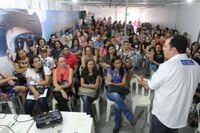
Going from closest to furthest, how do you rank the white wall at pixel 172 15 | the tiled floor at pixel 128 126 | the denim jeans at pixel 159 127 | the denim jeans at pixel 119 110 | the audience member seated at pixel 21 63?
the denim jeans at pixel 159 127 < the denim jeans at pixel 119 110 < the tiled floor at pixel 128 126 < the audience member seated at pixel 21 63 < the white wall at pixel 172 15

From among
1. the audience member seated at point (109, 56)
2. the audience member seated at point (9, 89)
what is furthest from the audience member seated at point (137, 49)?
the audience member seated at point (9, 89)

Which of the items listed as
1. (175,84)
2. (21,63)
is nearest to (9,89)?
(21,63)

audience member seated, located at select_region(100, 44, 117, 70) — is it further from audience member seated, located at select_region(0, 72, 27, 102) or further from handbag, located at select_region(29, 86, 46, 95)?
audience member seated, located at select_region(0, 72, 27, 102)

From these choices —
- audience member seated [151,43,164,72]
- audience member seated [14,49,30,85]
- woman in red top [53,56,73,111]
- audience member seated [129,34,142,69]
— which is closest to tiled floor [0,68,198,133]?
woman in red top [53,56,73,111]

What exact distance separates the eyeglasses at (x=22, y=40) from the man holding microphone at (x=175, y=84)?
10.5 feet

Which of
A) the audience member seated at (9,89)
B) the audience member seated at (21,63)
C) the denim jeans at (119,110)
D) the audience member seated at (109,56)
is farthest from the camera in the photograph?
the audience member seated at (109,56)

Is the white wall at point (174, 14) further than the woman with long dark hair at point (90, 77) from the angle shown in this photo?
Yes

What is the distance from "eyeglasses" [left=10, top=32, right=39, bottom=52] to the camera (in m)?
3.58

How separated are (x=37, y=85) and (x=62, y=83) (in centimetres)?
40

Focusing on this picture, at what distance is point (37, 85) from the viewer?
8.67 ft

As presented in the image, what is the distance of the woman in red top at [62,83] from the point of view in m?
2.53

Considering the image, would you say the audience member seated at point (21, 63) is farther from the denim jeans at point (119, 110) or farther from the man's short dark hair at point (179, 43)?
the man's short dark hair at point (179, 43)

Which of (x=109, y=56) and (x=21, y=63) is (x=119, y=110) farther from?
(x=21, y=63)

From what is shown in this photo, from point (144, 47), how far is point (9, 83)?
397 centimetres
